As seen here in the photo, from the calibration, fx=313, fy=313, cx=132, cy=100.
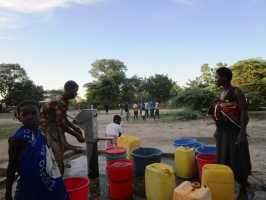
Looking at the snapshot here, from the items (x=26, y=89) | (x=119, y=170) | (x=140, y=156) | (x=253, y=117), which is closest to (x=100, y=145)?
(x=140, y=156)

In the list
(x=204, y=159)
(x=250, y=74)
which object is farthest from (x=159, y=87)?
(x=204, y=159)

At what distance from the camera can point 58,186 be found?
2732mm

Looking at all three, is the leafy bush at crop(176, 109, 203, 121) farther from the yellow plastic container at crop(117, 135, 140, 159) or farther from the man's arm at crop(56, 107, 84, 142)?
the man's arm at crop(56, 107, 84, 142)

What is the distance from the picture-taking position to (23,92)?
67.4 m

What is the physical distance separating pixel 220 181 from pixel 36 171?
2.41m

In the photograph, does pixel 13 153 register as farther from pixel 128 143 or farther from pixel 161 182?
pixel 128 143

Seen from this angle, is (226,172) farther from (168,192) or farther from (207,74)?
(207,74)

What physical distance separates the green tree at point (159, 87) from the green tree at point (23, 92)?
83.1ft

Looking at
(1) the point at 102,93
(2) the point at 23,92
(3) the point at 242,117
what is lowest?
(3) the point at 242,117

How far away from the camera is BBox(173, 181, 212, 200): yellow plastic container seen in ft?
11.0

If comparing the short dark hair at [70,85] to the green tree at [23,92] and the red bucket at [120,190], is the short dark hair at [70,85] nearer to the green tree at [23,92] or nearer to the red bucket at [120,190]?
the red bucket at [120,190]

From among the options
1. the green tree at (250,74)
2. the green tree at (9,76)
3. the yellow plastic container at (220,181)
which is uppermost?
the green tree at (9,76)

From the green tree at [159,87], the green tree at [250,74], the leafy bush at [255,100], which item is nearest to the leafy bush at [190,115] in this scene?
the leafy bush at [255,100]

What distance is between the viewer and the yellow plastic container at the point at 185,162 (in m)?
5.29
